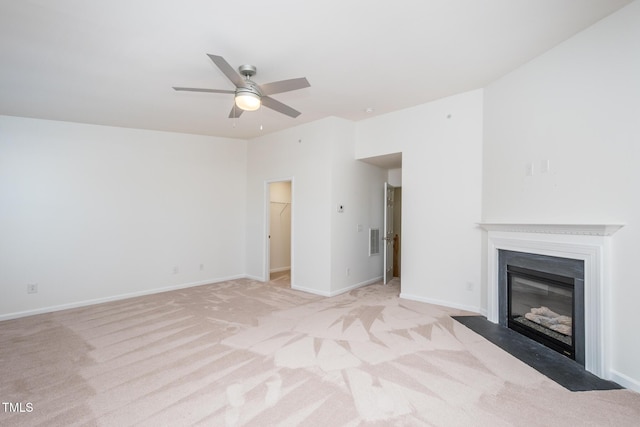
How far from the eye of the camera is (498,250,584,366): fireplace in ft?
8.71

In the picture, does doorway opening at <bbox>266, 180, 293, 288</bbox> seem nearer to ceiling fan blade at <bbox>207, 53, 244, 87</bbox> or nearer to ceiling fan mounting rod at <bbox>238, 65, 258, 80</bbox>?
ceiling fan mounting rod at <bbox>238, 65, 258, 80</bbox>

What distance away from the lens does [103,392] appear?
7.34ft

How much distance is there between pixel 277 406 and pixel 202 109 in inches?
150

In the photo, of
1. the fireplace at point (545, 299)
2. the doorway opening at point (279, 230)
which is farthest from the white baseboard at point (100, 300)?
the fireplace at point (545, 299)

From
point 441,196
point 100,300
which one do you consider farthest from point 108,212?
point 441,196

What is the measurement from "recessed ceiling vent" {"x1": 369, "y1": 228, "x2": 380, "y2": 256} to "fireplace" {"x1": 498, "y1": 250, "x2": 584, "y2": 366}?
96.6 inches

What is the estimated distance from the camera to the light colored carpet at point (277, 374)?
1.96 m

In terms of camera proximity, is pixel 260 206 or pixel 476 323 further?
pixel 260 206

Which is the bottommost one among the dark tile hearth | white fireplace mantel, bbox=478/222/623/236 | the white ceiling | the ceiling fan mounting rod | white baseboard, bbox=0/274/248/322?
white baseboard, bbox=0/274/248/322

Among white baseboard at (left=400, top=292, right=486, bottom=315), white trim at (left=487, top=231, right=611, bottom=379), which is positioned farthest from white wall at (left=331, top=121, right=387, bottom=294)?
white trim at (left=487, top=231, right=611, bottom=379)

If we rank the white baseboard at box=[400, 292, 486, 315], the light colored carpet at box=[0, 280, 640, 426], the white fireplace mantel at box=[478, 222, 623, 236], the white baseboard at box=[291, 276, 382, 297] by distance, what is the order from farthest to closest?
the white baseboard at box=[291, 276, 382, 297], the white baseboard at box=[400, 292, 486, 315], the white fireplace mantel at box=[478, 222, 623, 236], the light colored carpet at box=[0, 280, 640, 426]

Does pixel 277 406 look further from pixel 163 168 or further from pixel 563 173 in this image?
pixel 163 168

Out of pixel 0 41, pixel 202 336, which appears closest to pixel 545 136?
pixel 202 336

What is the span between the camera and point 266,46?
2734mm
